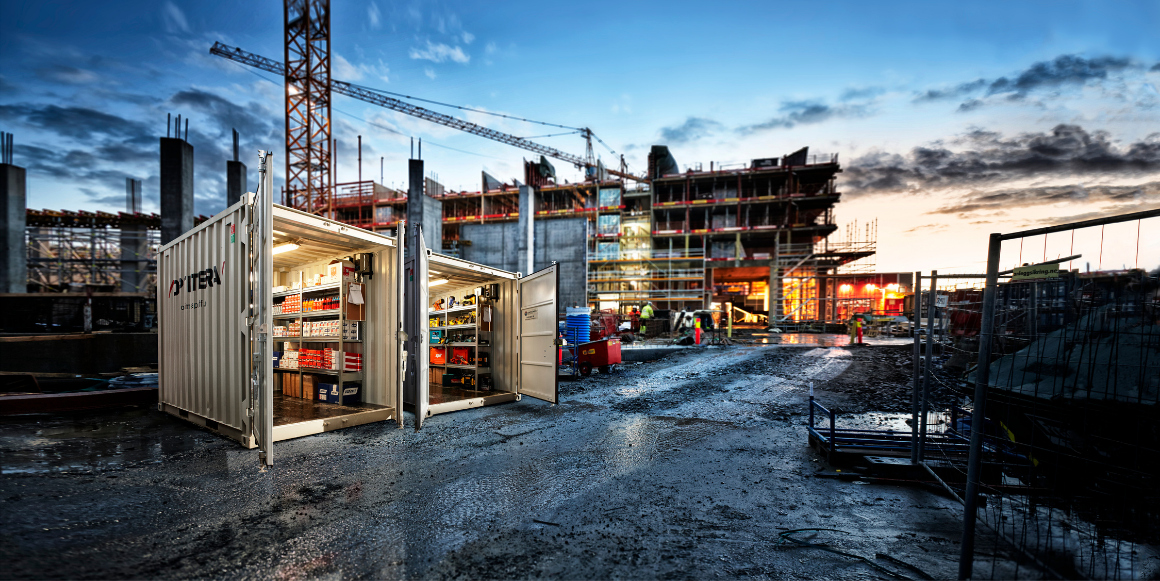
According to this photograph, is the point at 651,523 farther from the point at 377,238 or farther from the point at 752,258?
the point at 752,258

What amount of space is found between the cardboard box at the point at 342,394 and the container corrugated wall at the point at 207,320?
1692 mm

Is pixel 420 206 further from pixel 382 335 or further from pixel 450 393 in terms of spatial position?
pixel 382 335

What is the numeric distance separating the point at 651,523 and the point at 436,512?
1693mm

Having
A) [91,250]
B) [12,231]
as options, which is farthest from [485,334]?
[91,250]

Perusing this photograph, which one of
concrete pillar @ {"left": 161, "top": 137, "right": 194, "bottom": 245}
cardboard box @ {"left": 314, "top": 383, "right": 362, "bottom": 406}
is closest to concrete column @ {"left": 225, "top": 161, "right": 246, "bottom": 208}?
concrete pillar @ {"left": 161, "top": 137, "right": 194, "bottom": 245}

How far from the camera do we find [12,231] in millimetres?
20609

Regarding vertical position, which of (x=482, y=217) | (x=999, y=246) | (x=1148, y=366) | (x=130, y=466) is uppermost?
(x=482, y=217)

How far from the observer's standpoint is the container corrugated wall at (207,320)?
5066mm

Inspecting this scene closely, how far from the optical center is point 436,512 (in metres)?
3.55

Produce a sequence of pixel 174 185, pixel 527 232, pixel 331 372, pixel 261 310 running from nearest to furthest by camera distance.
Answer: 1. pixel 261 310
2. pixel 331 372
3. pixel 174 185
4. pixel 527 232

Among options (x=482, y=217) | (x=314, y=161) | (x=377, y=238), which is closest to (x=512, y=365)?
(x=377, y=238)

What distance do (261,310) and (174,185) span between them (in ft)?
71.6

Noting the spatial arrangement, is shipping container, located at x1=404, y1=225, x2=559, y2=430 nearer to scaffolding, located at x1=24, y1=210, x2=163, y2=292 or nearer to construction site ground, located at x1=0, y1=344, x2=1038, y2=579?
construction site ground, located at x1=0, y1=344, x2=1038, y2=579

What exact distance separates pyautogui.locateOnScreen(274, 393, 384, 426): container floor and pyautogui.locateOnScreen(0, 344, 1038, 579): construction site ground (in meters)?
0.55
